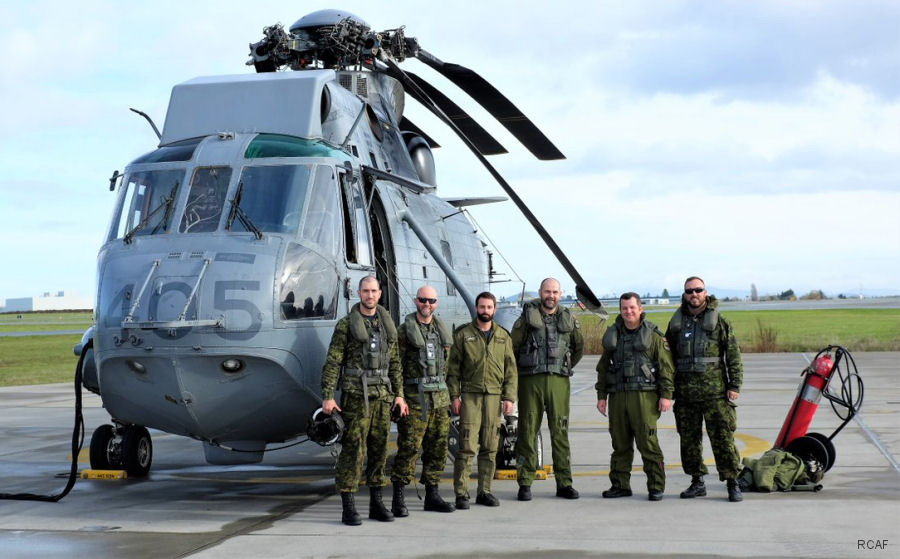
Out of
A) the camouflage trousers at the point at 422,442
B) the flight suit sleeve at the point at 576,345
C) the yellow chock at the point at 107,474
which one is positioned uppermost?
the flight suit sleeve at the point at 576,345

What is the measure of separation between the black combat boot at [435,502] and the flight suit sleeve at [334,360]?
1326 mm

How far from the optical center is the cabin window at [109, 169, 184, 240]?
8430 millimetres

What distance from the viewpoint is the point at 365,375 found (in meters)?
7.68

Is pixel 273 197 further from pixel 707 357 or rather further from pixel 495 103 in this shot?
pixel 495 103

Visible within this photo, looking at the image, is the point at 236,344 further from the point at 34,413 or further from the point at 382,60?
the point at 34,413

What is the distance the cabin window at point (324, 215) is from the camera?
831cm

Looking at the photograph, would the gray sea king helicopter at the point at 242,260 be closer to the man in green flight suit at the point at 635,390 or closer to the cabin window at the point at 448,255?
the cabin window at the point at 448,255

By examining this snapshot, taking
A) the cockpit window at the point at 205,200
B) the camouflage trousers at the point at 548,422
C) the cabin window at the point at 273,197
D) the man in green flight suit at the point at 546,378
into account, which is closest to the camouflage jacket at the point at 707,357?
the man in green flight suit at the point at 546,378

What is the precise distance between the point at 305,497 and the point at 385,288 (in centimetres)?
219

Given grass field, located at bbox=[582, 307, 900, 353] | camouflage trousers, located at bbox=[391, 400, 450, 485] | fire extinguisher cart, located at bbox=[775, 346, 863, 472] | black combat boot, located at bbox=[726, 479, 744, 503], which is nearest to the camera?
camouflage trousers, located at bbox=[391, 400, 450, 485]

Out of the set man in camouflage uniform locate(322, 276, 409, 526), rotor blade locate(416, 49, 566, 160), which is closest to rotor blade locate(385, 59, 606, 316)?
rotor blade locate(416, 49, 566, 160)

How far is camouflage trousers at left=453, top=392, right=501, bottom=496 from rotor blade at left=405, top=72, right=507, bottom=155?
16.0 ft

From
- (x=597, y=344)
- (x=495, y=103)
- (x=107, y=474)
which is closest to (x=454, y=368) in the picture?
(x=107, y=474)

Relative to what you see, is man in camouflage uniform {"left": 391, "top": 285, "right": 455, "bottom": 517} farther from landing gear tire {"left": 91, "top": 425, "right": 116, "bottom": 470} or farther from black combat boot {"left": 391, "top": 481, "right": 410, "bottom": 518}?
landing gear tire {"left": 91, "top": 425, "right": 116, "bottom": 470}
